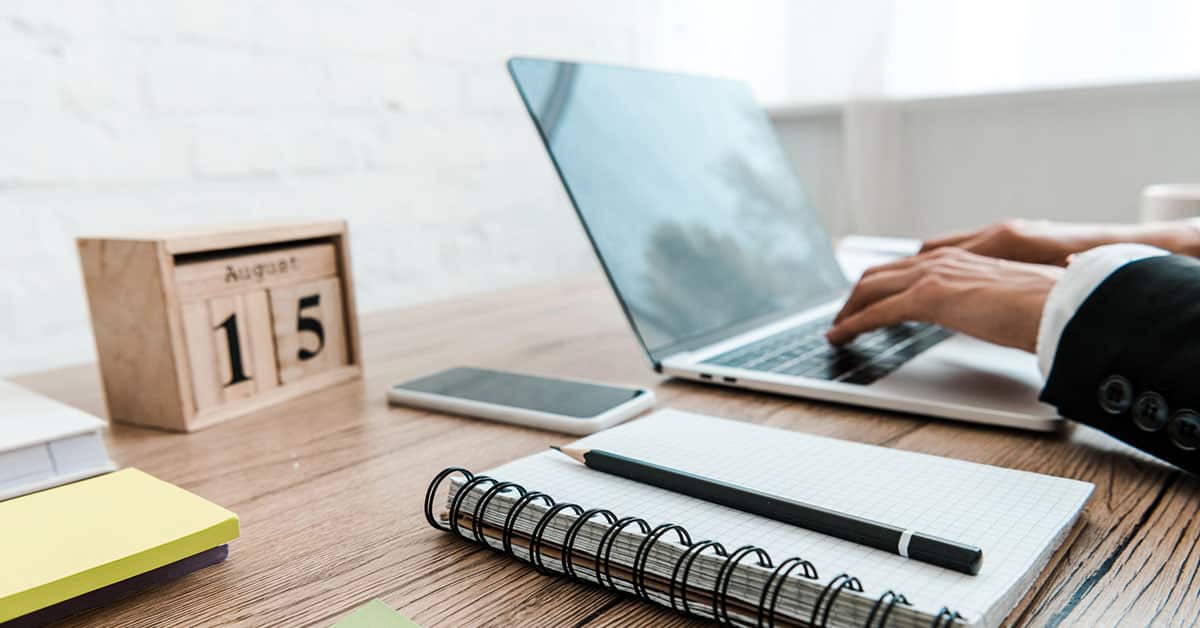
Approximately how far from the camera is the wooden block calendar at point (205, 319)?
0.60 meters

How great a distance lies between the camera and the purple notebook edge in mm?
346

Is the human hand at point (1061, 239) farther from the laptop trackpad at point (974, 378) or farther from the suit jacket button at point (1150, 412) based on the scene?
the suit jacket button at point (1150, 412)

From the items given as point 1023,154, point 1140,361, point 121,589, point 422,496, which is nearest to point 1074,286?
point 1140,361

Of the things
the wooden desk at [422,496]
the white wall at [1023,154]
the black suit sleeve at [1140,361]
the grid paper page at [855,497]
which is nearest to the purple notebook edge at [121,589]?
the wooden desk at [422,496]

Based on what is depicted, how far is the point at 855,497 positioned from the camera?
0.40 metres

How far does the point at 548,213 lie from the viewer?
176 cm

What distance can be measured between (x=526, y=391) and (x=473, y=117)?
1.02 meters

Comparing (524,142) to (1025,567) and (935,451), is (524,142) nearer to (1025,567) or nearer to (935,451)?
(935,451)

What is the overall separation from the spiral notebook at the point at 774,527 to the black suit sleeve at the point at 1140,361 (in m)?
0.10

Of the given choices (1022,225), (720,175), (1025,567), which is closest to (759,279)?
(720,175)

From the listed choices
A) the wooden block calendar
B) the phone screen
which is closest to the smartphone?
the phone screen

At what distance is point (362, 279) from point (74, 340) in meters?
0.43

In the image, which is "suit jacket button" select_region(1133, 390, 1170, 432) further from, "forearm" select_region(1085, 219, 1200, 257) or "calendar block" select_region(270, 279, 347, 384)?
"calendar block" select_region(270, 279, 347, 384)

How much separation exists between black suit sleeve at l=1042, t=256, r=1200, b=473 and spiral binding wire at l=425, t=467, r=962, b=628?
271 millimetres
